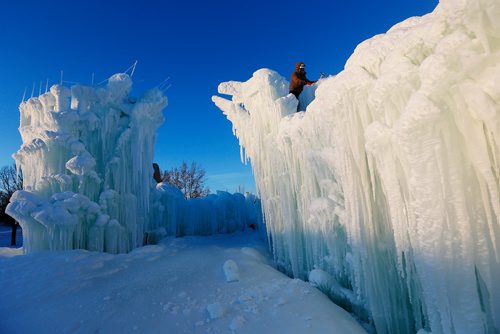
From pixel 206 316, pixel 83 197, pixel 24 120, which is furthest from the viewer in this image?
pixel 24 120

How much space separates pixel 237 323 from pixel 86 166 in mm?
6571

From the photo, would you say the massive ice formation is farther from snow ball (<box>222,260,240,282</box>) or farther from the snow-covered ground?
snow ball (<box>222,260,240,282</box>)

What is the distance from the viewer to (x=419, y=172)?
3.10 metres

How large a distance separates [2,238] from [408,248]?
28.5 metres

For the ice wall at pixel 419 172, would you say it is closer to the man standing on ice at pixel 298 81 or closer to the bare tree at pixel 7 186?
the man standing on ice at pixel 298 81

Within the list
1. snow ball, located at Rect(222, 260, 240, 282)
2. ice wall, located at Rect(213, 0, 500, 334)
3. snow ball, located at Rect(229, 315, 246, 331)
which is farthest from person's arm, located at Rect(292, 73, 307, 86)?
snow ball, located at Rect(229, 315, 246, 331)

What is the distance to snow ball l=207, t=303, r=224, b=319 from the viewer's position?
4773 mm

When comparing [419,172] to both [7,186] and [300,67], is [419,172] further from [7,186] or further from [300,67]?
[7,186]

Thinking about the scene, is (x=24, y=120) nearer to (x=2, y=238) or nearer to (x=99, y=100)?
(x=99, y=100)

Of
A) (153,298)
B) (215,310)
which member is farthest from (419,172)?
(153,298)

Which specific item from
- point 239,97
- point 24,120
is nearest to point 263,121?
point 239,97

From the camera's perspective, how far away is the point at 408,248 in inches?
135

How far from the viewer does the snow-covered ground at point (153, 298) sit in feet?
14.9

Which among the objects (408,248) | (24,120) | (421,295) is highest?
(24,120)
